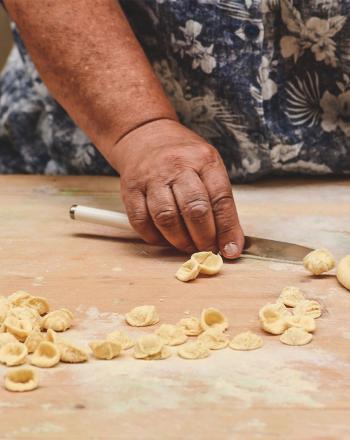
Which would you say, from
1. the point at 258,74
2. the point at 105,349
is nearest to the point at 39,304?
the point at 105,349

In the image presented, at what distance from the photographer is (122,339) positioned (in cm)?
87

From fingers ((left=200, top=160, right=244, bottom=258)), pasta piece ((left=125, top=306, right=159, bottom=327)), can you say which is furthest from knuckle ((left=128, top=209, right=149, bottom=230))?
pasta piece ((left=125, top=306, right=159, bottom=327))

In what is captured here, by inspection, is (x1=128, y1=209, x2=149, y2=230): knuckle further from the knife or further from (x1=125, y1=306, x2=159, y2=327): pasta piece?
(x1=125, y1=306, x2=159, y2=327): pasta piece

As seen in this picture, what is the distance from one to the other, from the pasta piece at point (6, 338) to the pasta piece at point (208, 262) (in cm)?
29

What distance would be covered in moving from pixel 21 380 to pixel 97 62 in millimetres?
643

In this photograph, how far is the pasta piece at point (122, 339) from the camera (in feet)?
2.83

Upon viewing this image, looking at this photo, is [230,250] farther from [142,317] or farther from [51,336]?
[51,336]

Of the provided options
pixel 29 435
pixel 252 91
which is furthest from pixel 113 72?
→ pixel 29 435

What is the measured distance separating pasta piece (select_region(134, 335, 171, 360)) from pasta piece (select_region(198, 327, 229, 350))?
43 millimetres

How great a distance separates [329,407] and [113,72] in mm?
720

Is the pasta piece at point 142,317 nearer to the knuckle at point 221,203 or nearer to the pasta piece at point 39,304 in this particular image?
the pasta piece at point 39,304

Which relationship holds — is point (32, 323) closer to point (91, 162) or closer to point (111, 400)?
point (111, 400)

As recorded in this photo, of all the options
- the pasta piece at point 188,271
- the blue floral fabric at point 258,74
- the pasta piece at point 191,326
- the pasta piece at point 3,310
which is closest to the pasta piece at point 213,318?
the pasta piece at point 191,326

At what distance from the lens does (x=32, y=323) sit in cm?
90
